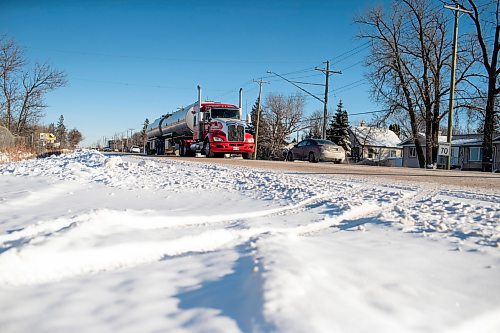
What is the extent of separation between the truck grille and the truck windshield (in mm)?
1178

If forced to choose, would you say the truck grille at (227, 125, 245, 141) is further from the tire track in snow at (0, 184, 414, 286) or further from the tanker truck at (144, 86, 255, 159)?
the tire track in snow at (0, 184, 414, 286)

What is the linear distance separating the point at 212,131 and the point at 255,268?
20.3 metres

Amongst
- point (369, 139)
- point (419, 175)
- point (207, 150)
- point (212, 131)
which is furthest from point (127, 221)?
point (369, 139)

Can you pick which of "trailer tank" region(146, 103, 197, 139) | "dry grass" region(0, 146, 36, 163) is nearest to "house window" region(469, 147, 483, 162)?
"trailer tank" region(146, 103, 197, 139)

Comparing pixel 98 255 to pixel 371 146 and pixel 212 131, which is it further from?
pixel 371 146

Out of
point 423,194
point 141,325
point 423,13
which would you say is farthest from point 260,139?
point 141,325

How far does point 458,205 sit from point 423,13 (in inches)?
1120

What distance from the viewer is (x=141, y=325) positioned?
→ 197 cm

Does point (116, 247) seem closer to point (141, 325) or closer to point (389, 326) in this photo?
point (141, 325)

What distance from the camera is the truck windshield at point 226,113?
22.9 meters

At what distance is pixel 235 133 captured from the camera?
22094 millimetres

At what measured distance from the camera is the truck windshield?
75.3 feet

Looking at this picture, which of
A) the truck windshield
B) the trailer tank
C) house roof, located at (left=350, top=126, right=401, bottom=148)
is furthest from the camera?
house roof, located at (left=350, top=126, right=401, bottom=148)

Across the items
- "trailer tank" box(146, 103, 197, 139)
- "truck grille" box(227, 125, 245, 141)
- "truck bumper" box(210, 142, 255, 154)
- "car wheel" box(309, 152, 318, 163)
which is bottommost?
"car wheel" box(309, 152, 318, 163)
